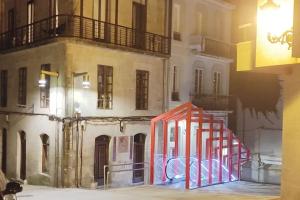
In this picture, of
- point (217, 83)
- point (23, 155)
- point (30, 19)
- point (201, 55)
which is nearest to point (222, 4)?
point (201, 55)

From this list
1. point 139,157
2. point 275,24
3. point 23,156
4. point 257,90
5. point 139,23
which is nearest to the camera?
point 275,24

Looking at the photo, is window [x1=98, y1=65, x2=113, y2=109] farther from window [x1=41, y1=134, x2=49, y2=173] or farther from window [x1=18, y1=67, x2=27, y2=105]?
window [x1=18, y1=67, x2=27, y2=105]

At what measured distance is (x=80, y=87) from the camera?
19000mm

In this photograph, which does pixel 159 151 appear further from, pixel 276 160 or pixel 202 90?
pixel 276 160

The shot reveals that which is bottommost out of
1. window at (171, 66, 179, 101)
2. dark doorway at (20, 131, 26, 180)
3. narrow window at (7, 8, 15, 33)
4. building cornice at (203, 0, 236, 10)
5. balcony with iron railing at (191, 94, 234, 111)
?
dark doorway at (20, 131, 26, 180)

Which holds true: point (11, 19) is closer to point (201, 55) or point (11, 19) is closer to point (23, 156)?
point (23, 156)

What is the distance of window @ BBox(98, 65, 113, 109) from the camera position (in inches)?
786

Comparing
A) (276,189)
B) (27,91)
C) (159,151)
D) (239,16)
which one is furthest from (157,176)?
(239,16)

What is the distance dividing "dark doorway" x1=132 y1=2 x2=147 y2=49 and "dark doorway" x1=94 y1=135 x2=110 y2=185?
5213 millimetres

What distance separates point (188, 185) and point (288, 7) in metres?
12.3

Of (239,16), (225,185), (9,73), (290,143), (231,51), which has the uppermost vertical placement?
(239,16)

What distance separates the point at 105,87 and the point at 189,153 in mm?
5150

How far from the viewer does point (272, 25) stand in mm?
7508

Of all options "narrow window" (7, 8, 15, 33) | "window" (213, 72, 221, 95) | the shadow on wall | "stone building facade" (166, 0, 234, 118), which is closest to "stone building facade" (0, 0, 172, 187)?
"narrow window" (7, 8, 15, 33)
